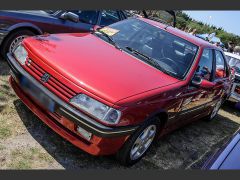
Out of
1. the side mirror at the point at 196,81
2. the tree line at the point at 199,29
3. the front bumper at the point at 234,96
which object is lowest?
the tree line at the point at 199,29

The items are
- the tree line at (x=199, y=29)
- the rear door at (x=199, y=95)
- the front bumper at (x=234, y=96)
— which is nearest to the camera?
the rear door at (x=199, y=95)

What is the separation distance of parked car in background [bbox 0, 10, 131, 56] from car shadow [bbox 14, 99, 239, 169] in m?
1.79

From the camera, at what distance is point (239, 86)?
29.4ft

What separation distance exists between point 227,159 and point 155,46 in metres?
2.52

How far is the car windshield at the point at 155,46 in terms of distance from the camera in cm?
481

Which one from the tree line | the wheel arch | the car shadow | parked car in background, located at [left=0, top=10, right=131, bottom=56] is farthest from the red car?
the tree line

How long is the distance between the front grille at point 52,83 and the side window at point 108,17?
3.67 m

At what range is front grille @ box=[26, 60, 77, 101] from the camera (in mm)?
3756

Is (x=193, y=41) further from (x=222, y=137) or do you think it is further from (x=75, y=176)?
(x=75, y=176)

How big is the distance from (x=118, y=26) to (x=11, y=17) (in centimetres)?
198

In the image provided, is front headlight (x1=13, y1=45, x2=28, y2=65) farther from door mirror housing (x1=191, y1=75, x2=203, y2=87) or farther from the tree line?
the tree line

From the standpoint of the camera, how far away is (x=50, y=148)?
13.5ft

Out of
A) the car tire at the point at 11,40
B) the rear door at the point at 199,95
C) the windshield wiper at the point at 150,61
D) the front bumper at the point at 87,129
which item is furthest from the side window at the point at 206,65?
the car tire at the point at 11,40

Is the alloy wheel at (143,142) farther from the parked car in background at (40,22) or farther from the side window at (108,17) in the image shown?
the side window at (108,17)
